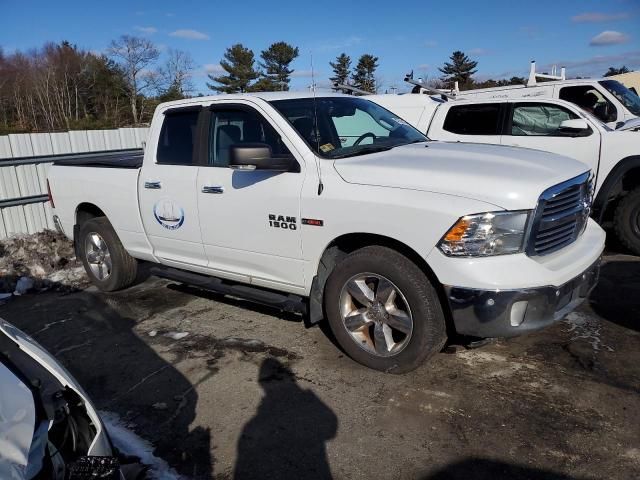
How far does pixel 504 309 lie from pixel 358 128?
7.33 ft

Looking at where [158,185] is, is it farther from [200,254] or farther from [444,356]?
[444,356]

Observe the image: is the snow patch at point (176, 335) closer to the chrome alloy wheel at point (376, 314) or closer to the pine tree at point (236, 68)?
the chrome alloy wheel at point (376, 314)

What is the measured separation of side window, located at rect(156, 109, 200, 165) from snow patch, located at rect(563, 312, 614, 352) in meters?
3.52

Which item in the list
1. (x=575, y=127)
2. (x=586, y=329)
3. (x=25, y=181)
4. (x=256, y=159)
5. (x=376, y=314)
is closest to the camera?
(x=376, y=314)

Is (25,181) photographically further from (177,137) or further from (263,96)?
(263,96)

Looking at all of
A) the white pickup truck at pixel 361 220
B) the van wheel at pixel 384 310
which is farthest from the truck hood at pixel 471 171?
the van wheel at pixel 384 310

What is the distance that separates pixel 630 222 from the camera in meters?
6.33

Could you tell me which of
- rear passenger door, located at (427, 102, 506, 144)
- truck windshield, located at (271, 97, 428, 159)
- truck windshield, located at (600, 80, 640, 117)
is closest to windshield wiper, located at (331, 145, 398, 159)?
truck windshield, located at (271, 97, 428, 159)

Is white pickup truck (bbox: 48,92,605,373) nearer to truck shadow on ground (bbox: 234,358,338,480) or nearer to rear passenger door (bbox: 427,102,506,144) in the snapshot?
truck shadow on ground (bbox: 234,358,338,480)

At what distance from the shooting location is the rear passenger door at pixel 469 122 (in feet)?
24.8

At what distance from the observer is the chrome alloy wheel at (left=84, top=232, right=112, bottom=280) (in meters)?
5.80

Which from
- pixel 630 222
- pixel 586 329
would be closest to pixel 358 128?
pixel 586 329

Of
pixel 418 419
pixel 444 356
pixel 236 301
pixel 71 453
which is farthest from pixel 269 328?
pixel 71 453

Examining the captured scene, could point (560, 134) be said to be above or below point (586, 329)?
above
